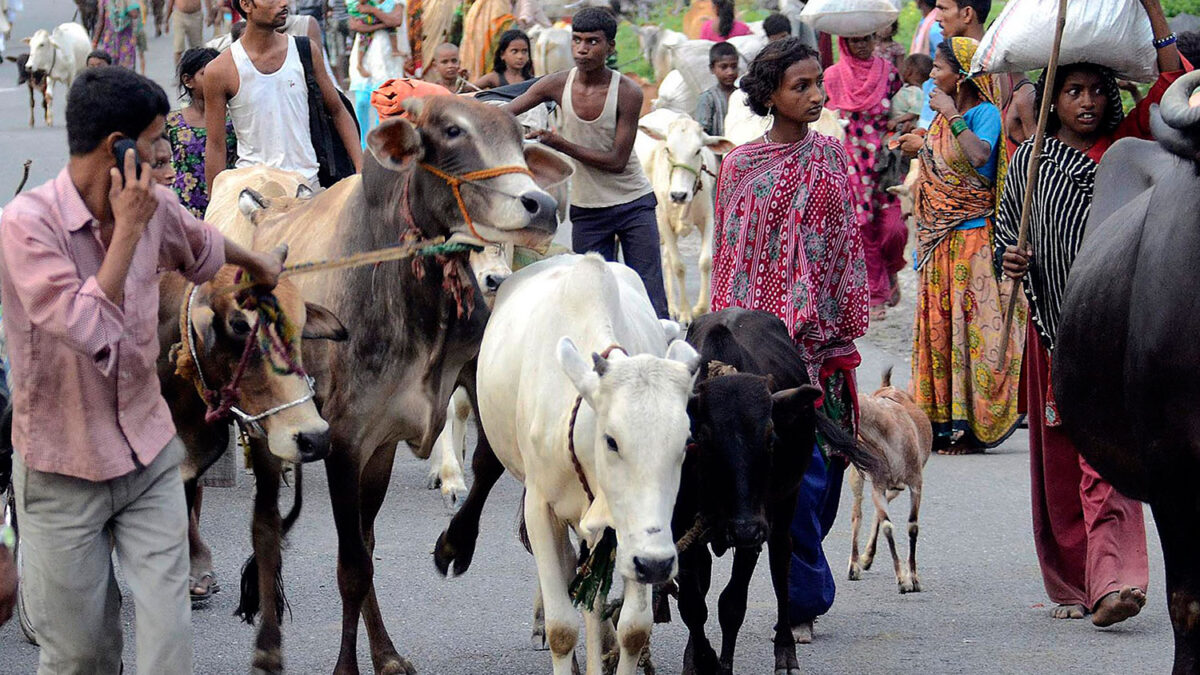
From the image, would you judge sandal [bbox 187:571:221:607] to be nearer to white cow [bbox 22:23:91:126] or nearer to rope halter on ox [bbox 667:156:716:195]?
rope halter on ox [bbox 667:156:716:195]

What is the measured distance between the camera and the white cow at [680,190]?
13.1 meters

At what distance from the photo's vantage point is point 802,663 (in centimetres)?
620

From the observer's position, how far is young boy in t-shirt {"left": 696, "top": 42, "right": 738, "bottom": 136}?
14750mm

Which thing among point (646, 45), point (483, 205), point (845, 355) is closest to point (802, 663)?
point (845, 355)

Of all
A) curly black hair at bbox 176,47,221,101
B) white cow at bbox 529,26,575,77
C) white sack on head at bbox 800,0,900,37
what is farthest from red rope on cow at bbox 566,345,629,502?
white cow at bbox 529,26,575,77

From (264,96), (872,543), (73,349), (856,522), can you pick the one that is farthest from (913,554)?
(73,349)

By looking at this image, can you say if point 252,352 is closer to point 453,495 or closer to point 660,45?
point 453,495

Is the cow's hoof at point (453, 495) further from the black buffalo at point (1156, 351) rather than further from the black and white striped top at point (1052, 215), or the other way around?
the black buffalo at point (1156, 351)

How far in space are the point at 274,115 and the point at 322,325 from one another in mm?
2583

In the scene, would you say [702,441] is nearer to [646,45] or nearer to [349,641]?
[349,641]

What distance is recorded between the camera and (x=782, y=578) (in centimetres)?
610

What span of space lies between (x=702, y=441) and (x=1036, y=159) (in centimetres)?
175

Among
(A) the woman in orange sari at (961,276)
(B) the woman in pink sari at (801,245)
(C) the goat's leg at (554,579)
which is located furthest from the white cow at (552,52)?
(C) the goat's leg at (554,579)

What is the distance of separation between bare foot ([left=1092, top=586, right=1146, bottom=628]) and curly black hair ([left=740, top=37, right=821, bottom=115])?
2292mm
